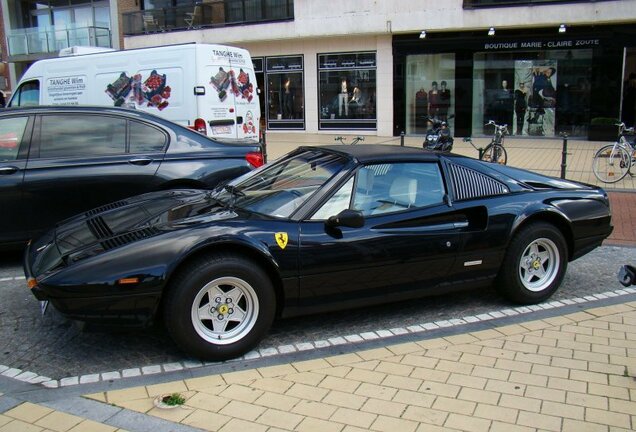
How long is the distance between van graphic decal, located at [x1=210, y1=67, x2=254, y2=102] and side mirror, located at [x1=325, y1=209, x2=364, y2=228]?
752 cm

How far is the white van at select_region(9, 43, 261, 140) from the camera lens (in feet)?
35.0

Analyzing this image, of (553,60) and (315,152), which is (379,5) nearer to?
(553,60)

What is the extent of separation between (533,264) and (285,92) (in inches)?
773

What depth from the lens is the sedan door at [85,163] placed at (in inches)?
230

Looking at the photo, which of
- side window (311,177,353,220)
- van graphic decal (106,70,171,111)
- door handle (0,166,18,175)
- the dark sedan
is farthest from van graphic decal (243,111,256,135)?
side window (311,177,353,220)

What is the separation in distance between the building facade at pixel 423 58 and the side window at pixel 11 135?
16282 mm

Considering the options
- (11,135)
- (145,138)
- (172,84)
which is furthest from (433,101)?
(11,135)

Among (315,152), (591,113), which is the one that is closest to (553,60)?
(591,113)

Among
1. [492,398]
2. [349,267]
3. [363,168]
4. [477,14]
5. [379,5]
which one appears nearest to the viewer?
[492,398]

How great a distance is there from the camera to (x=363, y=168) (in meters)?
4.43

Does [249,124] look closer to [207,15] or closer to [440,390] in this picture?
[440,390]

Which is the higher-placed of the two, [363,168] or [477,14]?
[477,14]

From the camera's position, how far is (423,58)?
2091cm

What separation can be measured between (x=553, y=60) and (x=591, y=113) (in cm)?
211
